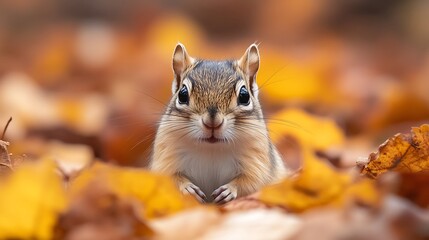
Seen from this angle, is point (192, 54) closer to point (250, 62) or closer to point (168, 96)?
point (168, 96)

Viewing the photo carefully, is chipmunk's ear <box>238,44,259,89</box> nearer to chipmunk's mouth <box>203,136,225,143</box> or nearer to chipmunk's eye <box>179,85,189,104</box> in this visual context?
chipmunk's eye <box>179,85,189,104</box>

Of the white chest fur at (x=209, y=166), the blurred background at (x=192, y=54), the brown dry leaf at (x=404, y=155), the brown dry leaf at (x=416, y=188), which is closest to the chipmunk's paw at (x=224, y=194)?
the white chest fur at (x=209, y=166)

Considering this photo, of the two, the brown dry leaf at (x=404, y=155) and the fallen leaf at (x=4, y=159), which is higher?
the brown dry leaf at (x=404, y=155)

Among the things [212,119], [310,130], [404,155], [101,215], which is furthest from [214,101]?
[310,130]

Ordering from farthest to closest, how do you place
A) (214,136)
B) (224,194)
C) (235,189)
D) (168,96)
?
(168,96)
(214,136)
(235,189)
(224,194)

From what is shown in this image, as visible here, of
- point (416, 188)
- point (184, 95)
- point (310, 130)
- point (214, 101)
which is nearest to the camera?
point (416, 188)

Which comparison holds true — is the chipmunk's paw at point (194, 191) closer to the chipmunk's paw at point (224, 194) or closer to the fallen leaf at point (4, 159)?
the chipmunk's paw at point (224, 194)

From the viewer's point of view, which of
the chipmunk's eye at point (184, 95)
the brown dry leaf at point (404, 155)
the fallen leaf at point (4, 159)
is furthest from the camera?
the chipmunk's eye at point (184, 95)

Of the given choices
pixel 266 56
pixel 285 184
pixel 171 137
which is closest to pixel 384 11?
pixel 266 56

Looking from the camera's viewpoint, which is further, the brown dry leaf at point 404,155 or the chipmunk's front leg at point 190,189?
Answer: the chipmunk's front leg at point 190,189
